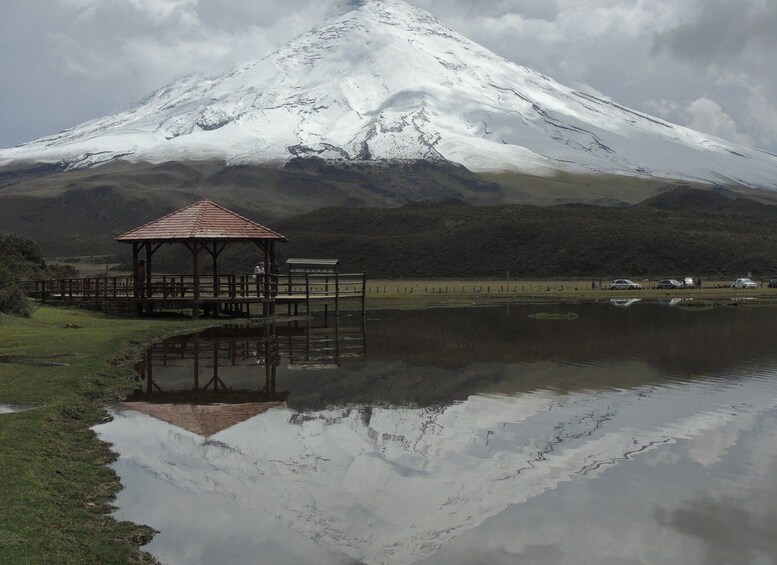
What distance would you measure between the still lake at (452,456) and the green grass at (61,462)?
0.37 m

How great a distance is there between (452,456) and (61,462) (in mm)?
5049

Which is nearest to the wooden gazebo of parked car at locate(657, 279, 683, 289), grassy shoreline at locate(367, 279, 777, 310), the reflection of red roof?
grassy shoreline at locate(367, 279, 777, 310)

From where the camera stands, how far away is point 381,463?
12.7 m

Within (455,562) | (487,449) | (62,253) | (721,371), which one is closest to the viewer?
(455,562)

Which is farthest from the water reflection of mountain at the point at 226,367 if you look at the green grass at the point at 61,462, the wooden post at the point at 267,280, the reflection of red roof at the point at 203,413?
the wooden post at the point at 267,280

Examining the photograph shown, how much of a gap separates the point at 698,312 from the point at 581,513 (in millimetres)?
33705

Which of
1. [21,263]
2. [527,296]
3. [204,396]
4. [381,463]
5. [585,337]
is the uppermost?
[21,263]

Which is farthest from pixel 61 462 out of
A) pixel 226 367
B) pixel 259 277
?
pixel 259 277

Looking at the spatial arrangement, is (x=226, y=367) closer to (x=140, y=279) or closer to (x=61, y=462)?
(x=61, y=462)

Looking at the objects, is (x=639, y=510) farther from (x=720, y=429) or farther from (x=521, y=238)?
(x=521, y=238)

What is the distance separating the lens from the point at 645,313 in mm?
41875

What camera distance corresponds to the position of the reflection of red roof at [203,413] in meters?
15.1

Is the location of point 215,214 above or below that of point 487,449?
above

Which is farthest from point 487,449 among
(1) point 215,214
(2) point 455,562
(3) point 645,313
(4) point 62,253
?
(4) point 62,253
